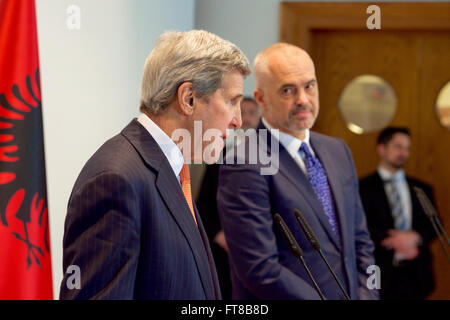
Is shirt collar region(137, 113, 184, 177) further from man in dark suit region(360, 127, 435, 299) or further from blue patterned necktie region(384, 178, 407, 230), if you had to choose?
blue patterned necktie region(384, 178, 407, 230)

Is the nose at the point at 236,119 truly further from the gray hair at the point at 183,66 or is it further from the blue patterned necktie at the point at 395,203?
the blue patterned necktie at the point at 395,203

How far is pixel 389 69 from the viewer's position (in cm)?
428

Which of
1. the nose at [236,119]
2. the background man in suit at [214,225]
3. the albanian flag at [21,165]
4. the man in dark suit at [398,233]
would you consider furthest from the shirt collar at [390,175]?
the nose at [236,119]

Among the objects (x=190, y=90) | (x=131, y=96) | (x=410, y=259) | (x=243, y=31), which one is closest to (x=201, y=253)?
(x=190, y=90)

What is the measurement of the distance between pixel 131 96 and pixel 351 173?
1236mm

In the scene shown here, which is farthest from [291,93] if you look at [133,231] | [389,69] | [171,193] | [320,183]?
[389,69]

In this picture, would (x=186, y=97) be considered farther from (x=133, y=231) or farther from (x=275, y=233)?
(x=275, y=233)

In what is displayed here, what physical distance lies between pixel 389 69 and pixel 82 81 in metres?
2.49

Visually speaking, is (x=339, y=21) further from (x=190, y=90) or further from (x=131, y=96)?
(x=190, y=90)

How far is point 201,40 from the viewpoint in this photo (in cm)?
140

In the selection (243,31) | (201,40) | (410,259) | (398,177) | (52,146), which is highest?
(243,31)

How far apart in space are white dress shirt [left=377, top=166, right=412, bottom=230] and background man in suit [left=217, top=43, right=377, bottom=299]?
1.61 metres

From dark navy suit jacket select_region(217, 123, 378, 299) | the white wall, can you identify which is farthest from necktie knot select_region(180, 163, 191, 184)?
the white wall

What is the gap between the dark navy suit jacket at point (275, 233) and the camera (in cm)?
202
